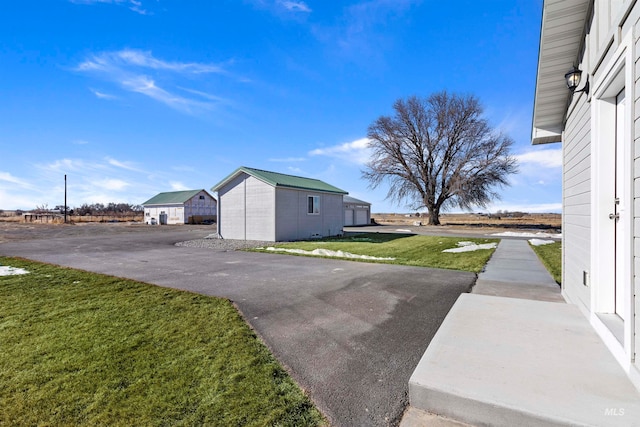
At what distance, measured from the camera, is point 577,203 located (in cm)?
407

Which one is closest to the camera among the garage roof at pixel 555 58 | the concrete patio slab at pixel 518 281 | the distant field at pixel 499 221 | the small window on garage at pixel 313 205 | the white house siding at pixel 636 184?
the white house siding at pixel 636 184

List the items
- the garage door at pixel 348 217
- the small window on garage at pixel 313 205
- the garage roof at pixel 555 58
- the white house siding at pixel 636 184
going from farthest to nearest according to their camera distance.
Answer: the garage door at pixel 348 217
the small window on garage at pixel 313 205
the garage roof at pixel 555 58
the white house siding at pixel 636 184

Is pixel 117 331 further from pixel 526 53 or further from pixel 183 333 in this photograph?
pixel 526 53

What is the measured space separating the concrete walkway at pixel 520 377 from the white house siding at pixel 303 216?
13.1m

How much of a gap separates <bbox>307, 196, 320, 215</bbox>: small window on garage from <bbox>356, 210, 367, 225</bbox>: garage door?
17.3 metres

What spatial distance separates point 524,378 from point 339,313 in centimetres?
247

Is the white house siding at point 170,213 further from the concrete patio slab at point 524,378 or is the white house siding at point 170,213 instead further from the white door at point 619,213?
the white door at point 619,213

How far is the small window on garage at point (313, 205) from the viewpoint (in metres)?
18.2

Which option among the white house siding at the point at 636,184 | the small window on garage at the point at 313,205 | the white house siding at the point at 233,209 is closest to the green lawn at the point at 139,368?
the white house siding at the point at 636,184

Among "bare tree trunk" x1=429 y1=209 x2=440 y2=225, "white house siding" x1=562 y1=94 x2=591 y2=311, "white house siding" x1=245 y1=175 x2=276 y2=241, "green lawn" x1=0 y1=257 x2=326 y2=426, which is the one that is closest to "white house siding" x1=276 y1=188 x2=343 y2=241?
"white house siding" x1=245 y1=175 x2=276 y2=241

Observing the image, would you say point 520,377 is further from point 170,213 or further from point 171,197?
point 171,197

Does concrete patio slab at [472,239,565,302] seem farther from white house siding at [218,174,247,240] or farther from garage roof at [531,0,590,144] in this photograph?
white house siding at [218,174,247,240]

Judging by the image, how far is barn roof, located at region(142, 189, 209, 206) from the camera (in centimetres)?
3950

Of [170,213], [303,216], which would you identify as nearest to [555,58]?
[303,216]
